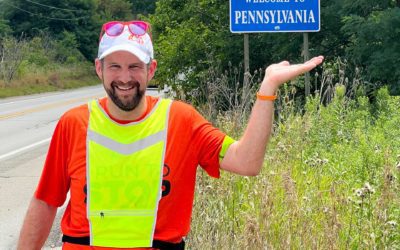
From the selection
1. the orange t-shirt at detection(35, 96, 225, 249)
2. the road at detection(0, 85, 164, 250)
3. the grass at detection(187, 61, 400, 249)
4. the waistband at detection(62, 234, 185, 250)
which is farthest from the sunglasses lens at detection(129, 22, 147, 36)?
the road at detection(0, 85, 164, 250)

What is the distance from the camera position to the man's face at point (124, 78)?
2.46 metres

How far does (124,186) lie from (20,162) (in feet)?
31.8

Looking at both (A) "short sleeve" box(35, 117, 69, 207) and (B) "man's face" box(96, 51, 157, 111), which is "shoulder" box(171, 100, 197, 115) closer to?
(B) "man's face" box(96, 51, 157, 111)

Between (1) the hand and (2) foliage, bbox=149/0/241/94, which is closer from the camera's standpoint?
(1) the hand

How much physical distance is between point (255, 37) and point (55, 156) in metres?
12.6

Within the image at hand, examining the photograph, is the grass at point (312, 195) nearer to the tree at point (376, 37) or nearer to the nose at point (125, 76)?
the nose at point (125, 76)

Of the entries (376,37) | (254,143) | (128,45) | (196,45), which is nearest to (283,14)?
(376,37)

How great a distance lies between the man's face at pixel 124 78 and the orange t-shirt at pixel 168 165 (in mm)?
80

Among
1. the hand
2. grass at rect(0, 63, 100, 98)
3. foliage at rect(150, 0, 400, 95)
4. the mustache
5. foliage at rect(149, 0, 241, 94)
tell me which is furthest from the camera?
grass at rect(0, 63, 100, 98)

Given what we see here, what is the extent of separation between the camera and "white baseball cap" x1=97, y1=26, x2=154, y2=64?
2.50 meters

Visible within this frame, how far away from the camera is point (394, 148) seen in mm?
5363

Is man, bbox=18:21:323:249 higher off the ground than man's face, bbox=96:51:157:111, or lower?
lower

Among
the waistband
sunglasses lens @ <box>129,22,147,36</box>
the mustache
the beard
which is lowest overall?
the waistband

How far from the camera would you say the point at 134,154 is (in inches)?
95.0
